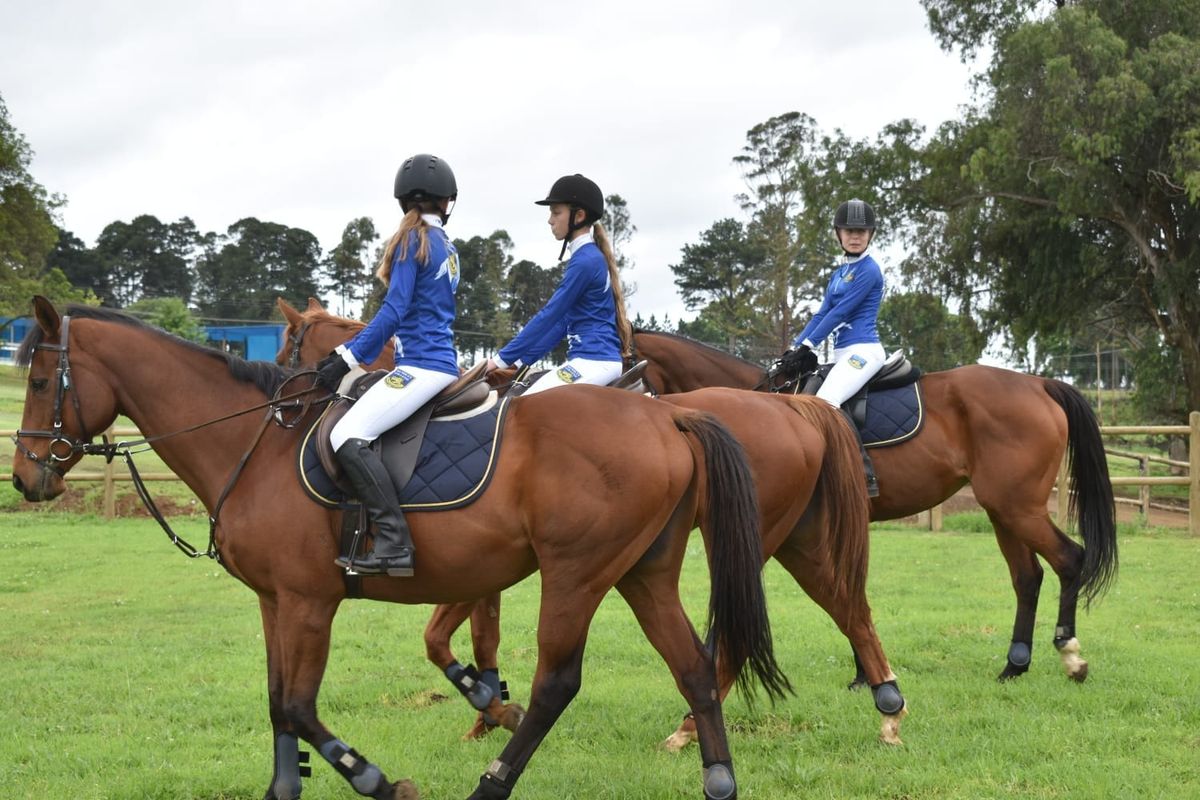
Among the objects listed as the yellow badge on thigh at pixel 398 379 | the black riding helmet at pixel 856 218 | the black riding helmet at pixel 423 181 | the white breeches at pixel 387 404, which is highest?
the black riding helmet at pixel 856 218

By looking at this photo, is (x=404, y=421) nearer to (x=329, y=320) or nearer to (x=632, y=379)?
(x=632, y=379)

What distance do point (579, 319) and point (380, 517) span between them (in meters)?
1.99

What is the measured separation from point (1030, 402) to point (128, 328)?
626 centimetres

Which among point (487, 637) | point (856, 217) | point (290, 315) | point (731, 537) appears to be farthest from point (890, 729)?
point (290, 315)

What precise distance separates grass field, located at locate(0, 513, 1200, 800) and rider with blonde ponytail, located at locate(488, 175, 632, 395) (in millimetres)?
2155

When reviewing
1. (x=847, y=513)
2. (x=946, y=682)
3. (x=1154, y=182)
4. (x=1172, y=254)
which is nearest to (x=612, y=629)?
(x=946, y=682)

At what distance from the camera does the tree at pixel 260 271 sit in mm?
74312

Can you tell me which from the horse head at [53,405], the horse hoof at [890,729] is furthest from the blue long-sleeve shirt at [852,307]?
the horse head at [53,405]

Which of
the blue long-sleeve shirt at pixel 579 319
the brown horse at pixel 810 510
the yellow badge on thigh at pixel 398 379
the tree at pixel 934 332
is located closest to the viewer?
the yellow badge on thigh at pixel 398 379

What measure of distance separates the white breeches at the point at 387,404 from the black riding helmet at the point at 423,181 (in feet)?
2.95

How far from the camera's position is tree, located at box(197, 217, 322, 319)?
74312 millimetres

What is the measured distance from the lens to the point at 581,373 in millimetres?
6012

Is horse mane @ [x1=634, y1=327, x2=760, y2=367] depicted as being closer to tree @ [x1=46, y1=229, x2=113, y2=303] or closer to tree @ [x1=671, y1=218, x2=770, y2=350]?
tree @ [x1=671, y1=218, x2=770, y2=350]

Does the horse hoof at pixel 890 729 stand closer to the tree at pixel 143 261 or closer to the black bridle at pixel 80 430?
the black bridle at pixel 80 430
